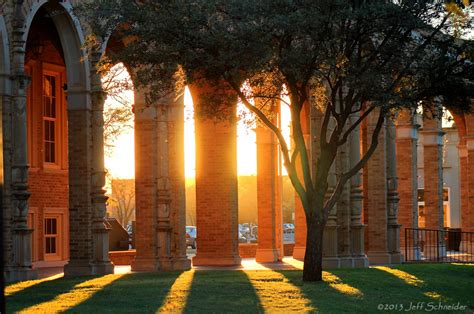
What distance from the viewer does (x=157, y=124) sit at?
82.5ft

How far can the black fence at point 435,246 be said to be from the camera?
106 feet

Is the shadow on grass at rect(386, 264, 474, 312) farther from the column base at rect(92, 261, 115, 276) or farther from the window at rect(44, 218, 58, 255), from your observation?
the window at rect(44, 218, 58, 255)

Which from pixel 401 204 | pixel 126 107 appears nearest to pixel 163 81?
pixel 126 107

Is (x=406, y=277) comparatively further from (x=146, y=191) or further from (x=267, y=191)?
(x=267, y=191)

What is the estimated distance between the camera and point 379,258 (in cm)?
2952

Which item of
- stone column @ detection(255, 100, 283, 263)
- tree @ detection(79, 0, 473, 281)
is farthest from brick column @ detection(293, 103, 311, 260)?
tree @ detection(79, 0, 473, 281)

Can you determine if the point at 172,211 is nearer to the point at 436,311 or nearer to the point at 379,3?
the point at 379,3

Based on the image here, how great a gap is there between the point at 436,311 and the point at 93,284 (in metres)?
6.64

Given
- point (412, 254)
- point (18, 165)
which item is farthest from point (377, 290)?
point (412, 254)

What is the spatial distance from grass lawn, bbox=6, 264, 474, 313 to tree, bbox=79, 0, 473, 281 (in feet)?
4.98

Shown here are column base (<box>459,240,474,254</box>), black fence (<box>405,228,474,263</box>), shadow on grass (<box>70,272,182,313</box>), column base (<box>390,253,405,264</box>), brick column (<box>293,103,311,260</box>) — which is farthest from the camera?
column base (<box>459,240,474,254</box>)

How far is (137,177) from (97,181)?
236 centimetres

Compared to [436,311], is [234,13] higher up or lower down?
higher up

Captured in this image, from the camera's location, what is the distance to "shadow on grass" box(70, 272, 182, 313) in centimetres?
1514
